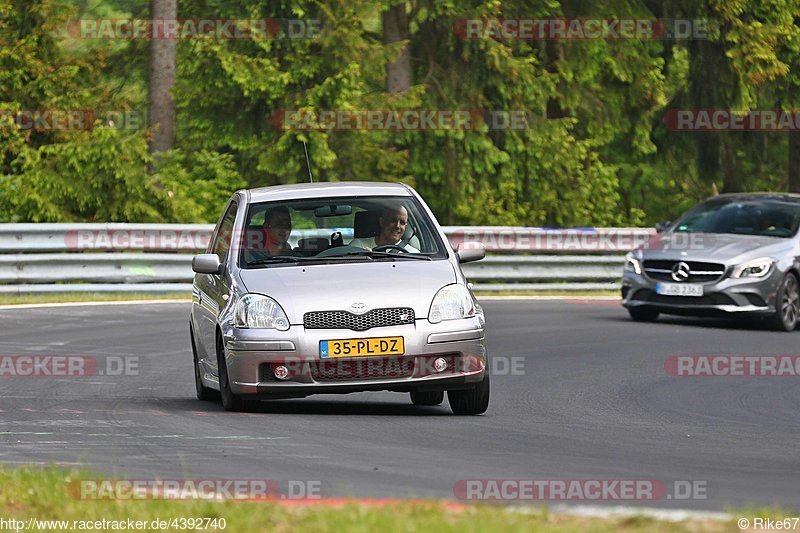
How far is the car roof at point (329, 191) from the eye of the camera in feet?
41.1

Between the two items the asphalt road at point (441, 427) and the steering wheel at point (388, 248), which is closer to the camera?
the asphalt road at point (441, 427)

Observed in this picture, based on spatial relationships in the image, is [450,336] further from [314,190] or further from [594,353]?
[594,353]

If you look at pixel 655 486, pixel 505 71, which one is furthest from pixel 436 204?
pixel 655 486

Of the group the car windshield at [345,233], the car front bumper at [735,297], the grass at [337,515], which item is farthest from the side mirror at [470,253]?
the car front bumper at [735,297]

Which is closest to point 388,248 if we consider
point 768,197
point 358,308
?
point 358,308

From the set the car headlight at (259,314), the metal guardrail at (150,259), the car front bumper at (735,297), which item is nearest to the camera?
the car headlight at (259,314)

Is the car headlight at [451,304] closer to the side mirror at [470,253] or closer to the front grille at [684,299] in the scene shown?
the side mirror at [470,253]

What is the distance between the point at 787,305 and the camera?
2064 centimetres

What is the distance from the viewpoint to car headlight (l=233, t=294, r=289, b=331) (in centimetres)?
1127

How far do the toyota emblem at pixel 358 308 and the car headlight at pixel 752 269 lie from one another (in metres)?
10.2

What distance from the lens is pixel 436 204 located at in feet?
112

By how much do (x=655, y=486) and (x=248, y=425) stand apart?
3.39 metres

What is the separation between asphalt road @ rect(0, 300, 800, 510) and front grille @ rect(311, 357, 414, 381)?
0.29 metres

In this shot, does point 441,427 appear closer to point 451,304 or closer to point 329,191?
point 451,304
